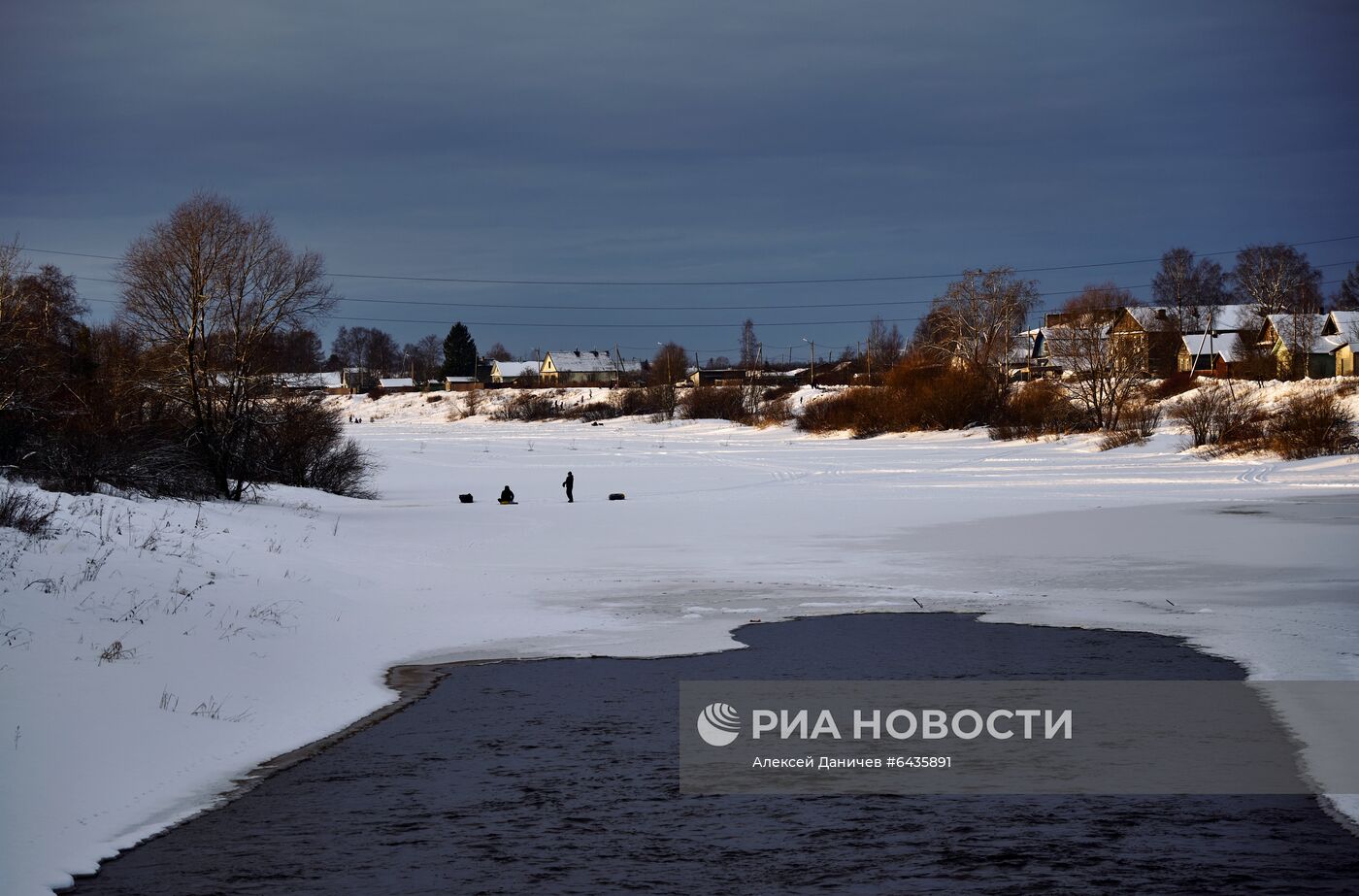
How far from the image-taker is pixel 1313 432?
44750 millimetres

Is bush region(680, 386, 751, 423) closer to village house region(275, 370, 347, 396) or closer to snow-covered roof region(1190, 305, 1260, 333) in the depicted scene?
snow-covered roof region(1190, 305, 1260, 333)

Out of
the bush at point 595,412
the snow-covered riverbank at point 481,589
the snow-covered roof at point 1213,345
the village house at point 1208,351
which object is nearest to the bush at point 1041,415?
the village house at point 1208,351

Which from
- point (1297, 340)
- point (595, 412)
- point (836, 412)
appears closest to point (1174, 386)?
point (1297, 340)

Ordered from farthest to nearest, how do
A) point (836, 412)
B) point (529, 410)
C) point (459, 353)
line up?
point (459, 353) < point (529, 410) < point (836, 412)

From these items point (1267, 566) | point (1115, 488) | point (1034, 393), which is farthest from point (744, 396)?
point (1267, 566)

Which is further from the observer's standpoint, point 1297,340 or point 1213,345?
point 1213,345

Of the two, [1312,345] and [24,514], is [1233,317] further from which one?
[24,514]

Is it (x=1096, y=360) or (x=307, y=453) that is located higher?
(x=1096, y=360)

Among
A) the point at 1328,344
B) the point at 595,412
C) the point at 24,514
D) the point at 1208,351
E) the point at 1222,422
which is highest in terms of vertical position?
the point at 1208,351

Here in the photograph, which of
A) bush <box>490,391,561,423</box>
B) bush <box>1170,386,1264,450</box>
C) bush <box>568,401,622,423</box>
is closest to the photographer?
bush <box>1170,386,1264,450</box>

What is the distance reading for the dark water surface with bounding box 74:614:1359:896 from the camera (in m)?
6.76

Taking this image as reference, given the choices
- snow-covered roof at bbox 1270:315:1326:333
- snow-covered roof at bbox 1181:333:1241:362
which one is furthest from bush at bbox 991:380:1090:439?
snow-covered roof at bbox 1181:333:1241:362

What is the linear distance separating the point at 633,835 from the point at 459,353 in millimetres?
169070

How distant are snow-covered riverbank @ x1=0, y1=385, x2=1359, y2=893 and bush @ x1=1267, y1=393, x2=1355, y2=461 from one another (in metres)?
8.18
